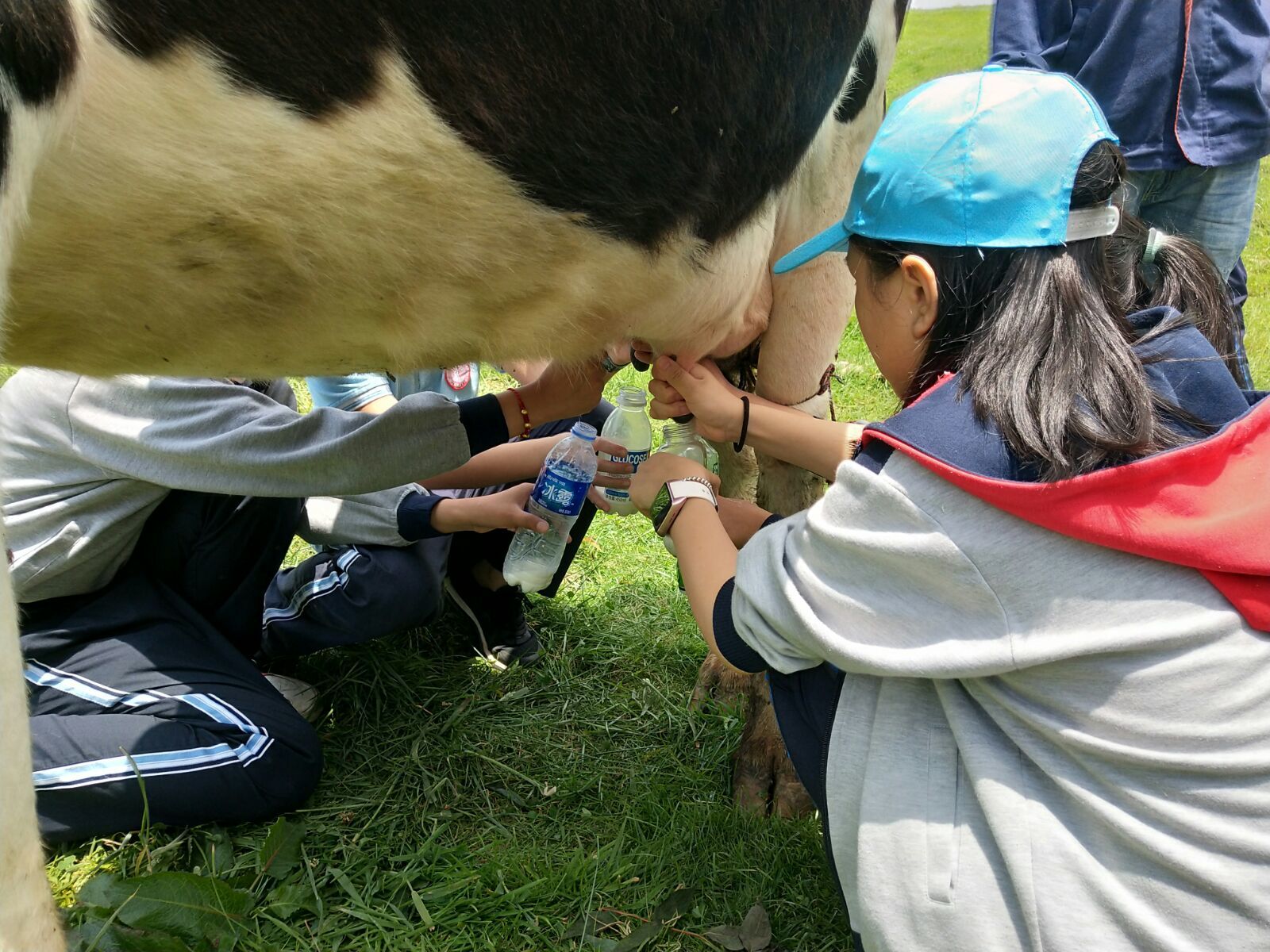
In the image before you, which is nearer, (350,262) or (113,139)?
(113,139)

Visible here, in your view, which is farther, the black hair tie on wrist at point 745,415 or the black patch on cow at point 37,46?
the black hair tie on wrist at point 745,415

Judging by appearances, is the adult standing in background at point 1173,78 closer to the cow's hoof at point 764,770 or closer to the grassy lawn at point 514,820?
the cow's hoof at point 764,770

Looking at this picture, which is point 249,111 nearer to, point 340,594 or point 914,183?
point 914,183

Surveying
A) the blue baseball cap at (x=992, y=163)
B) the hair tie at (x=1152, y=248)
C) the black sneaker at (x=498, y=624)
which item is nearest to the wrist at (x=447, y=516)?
the black sneaker at (x=498, y=624)

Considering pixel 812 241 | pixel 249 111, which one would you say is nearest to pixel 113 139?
pixel 249 111

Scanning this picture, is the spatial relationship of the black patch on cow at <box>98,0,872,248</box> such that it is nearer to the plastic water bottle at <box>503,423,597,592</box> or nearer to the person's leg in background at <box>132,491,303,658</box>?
the plastic water bottle at <box>503,423,597,592</box>

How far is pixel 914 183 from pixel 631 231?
408mm

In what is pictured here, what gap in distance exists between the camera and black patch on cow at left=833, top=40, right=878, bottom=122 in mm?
1748

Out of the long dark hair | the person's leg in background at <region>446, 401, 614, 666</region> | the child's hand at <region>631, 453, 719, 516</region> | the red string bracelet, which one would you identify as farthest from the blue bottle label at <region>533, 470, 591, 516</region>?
the long dark hair

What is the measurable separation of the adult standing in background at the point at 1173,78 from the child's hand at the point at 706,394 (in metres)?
1.39

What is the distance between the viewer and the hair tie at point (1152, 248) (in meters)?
1.47

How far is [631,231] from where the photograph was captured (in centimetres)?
154

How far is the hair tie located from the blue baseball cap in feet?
0.38

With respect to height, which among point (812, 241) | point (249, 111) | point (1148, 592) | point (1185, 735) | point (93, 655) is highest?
point (249, 111)
